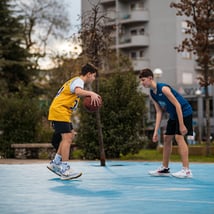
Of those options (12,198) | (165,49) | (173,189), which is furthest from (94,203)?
(165,49)

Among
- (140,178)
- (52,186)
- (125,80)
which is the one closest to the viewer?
(52,186)

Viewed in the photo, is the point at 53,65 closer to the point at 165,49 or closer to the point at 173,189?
the point at 165,49

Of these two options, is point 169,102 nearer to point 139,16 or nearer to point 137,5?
point 139,16

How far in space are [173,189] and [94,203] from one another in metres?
1.57

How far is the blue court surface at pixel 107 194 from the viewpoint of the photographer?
17.8ft

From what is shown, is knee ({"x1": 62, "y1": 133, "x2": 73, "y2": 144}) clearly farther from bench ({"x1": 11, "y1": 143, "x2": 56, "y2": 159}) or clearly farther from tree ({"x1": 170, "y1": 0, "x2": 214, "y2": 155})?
tree ({"x1": 170, "y1": 0, "x2": 214, "y2": 155})

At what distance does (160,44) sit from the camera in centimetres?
5575

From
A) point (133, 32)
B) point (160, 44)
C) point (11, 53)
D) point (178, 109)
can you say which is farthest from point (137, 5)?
point (178, 109)

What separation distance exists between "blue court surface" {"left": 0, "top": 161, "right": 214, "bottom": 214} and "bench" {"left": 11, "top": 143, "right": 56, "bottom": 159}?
10062mm

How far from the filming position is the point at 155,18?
56.5 metres

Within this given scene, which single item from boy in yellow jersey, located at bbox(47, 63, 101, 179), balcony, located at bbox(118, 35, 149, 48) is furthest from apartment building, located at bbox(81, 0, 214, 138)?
boy in yellow jersey, located at bbox(47, 63, 101, 179)

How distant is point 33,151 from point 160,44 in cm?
A: 3775

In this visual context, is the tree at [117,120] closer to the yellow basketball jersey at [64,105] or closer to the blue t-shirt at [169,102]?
the blue t-shirt at [169,102]

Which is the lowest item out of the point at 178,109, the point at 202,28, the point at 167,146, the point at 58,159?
the point at 58,159
